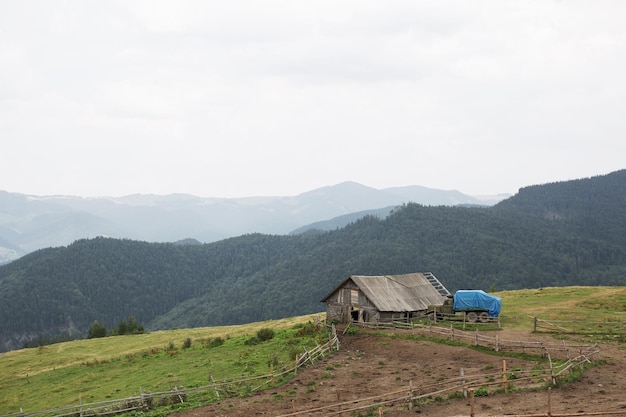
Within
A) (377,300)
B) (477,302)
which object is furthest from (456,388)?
(477,302)

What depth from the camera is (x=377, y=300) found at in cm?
5569

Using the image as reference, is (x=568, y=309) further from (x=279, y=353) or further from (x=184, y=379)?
(x=184, y=379)

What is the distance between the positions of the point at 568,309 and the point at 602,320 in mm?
8550

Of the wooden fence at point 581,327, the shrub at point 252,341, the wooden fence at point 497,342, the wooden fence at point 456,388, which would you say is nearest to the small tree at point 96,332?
the shrub at point 252,341

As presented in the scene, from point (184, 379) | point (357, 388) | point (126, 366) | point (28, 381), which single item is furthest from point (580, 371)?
point (28, 381)

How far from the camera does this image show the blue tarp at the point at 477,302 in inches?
2121

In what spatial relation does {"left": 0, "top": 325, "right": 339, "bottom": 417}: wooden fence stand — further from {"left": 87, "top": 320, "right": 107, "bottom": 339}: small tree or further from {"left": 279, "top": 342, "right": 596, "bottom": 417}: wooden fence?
{"left": 87, "top": 320, "right": 107, "bottom": 339}: small tree

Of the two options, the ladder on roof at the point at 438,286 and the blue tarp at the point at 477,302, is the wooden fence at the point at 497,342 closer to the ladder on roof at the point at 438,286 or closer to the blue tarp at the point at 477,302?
the blue tarp at the point at 477,302

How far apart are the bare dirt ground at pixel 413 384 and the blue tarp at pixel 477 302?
619 cm

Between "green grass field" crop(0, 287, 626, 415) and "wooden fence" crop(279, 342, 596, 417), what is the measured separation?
12.1 meters

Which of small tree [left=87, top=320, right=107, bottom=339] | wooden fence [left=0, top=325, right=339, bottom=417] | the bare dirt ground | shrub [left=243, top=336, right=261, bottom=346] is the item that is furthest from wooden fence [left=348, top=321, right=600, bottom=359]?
small tree [left=87, top=320, right=107, bottom=339]

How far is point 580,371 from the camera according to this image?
31938 mm

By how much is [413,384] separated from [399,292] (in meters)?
26.9

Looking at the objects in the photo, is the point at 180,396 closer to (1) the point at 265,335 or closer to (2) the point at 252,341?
(2) the point at 252,341
